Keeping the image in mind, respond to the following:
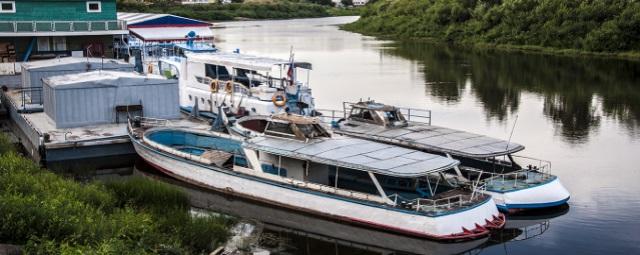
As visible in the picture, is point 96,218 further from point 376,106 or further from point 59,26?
point 59,26

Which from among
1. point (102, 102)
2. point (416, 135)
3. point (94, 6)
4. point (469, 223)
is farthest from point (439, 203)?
point (94, 6)

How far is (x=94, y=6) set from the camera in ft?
119

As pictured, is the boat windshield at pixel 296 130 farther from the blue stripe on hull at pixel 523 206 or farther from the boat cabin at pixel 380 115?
the blue stripe on hull at pixel 523 206

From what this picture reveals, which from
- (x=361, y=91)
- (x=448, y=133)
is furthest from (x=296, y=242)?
(x=361, y=91)

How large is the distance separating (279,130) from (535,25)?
51.6 metres

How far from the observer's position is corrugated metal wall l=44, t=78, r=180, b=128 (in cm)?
2575

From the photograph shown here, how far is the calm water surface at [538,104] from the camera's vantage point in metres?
18.7

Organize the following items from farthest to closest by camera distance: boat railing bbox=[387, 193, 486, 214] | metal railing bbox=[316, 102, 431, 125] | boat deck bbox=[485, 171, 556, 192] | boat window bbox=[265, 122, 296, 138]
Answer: metal railing bbox=[316, 102, 431, 125], boat window bbox=[265, 122, 296, 138], boat deck bbox=[485, 171, 556, 192], boat railing bbox=[387, 193, 486, 214]

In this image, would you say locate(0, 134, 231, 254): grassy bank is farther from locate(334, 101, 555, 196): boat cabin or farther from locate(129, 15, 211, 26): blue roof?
locate(129, 15, 211, 26): blue roof

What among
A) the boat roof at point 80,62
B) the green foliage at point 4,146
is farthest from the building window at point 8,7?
the green foliage at point 4,146

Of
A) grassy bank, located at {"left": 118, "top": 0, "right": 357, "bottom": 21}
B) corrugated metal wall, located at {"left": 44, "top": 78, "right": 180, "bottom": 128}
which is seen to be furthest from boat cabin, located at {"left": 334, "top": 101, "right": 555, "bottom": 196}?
grassy bank, located at {"left": 118, "top": 0, "right": 357, "bottom": 21}

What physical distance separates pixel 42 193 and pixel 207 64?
56.7ft

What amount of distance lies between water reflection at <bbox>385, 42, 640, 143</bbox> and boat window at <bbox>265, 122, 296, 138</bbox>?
1271 centimetres

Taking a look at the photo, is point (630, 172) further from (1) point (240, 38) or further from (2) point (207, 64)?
(1) point (240, 38)
